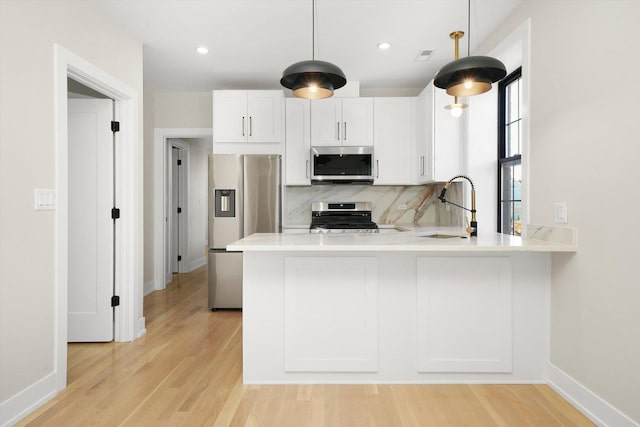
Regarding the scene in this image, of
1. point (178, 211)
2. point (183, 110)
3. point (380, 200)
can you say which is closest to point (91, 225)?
point (183, 110)

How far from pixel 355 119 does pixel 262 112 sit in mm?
1042

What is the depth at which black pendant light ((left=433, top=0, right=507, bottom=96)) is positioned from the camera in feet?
6.10

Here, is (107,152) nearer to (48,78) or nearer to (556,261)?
(48,78)

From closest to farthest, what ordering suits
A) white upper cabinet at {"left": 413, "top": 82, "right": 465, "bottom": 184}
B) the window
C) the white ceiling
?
the white ceiling, the window, white upper cabinet at {"left": 413, "top": 82, "right": 465, "bottom": 184}

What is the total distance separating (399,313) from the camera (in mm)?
2293

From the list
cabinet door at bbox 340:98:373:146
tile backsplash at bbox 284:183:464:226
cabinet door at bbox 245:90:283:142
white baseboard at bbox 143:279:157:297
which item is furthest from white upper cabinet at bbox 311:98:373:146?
white baseboard at bbox 143:279:157:297

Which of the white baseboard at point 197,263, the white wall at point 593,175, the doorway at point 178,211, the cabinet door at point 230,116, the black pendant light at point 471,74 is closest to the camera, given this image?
the white wall at point 593,175

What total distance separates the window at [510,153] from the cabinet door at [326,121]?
5.41 ft

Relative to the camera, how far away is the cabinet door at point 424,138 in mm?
3803

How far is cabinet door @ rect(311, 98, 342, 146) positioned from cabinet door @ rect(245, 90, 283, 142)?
0.42 meters

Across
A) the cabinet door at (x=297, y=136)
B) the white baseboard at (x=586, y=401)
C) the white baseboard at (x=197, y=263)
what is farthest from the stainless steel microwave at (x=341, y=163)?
the white baseboard at (x=197, y=263)

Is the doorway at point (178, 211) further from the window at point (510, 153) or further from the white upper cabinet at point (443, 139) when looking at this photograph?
the window at point (510, 153)

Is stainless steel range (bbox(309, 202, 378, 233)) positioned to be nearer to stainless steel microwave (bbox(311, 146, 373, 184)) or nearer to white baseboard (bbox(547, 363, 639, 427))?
stainless steel microwave (bbox(311, 146, 373, 184))

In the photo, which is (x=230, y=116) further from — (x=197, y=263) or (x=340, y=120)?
(x=197, y=263)
